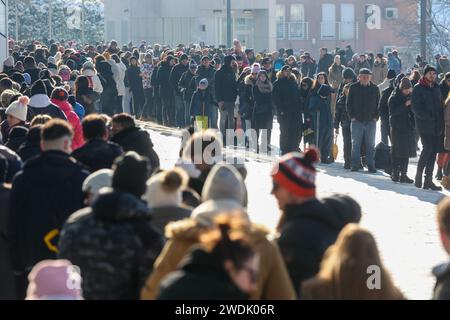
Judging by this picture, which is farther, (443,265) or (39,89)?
(39,89)

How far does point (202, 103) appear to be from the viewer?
94.6ft

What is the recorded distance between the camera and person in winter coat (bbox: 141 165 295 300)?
6668 millimetres

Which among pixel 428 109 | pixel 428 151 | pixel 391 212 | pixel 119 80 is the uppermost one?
pixel 428 109

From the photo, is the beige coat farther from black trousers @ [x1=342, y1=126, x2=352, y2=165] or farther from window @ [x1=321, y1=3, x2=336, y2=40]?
window @ [x1=321, y1=3, x2=336, y2=40]

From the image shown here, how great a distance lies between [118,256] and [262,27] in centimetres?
5500

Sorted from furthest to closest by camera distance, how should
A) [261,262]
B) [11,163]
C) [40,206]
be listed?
[11,163] → [40,206] → [261,262]

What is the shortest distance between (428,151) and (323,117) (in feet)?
14.8

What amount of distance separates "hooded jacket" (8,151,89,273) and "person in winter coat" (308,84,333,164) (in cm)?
1473

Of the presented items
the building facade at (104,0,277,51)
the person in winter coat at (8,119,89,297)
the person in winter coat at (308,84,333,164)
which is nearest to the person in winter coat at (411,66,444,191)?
the person in winter coat at (308,84,333,164)

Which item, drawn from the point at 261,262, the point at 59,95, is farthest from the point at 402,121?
the point at 261,262

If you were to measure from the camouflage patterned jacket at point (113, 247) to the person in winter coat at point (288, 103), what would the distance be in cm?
1679

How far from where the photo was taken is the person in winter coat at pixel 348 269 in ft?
20.6

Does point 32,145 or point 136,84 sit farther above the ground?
point 32,145

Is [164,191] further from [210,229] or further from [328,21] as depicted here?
[328,21]
